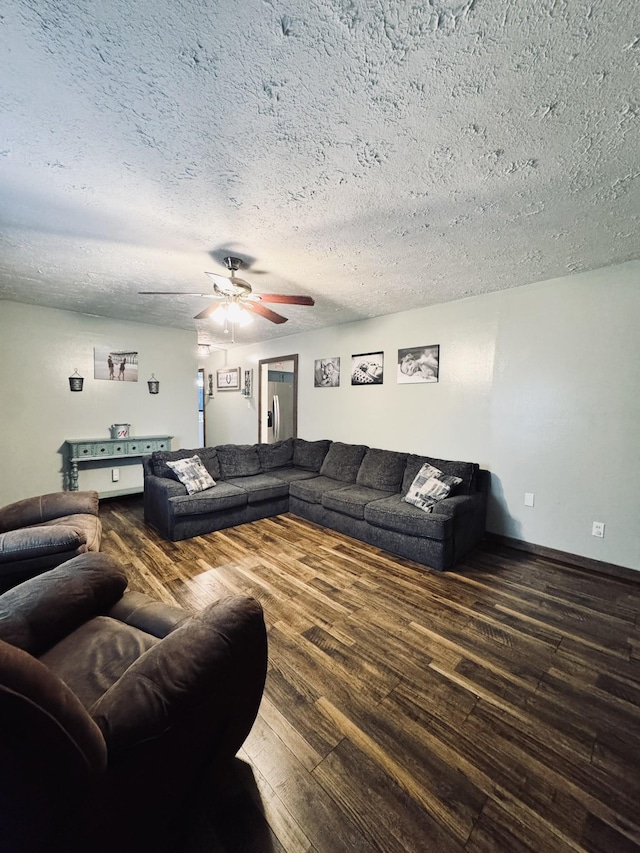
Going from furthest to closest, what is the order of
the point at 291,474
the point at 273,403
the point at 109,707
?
1. the point at 273,403
2. the point at 291,474
3. the point at 109,707

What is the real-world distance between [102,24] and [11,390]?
440cm

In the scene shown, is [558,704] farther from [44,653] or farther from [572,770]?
[44,653]

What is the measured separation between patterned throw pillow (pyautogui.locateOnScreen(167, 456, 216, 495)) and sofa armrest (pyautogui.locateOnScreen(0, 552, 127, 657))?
2120 mm

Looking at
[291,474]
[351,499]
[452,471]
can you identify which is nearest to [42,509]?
[351,499]

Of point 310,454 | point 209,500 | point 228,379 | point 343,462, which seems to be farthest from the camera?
point 228,379

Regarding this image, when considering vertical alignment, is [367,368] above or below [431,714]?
above

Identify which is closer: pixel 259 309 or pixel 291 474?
pixel 259 309

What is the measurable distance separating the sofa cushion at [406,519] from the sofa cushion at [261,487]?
1.31m

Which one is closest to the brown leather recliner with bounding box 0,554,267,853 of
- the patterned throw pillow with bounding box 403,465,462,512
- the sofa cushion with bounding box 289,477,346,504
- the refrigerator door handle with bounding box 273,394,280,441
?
the patterned throw pillow with bounding box 403,465,462,512

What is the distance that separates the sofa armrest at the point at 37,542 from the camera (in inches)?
76.3

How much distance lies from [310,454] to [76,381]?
10.9 feet

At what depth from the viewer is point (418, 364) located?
400 centimetres

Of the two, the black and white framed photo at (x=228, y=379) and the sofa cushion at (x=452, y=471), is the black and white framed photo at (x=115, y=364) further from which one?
the sofa cushion at (x=452, y=471)

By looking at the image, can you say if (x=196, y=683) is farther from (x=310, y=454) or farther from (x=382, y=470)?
(x=310, y=454)
